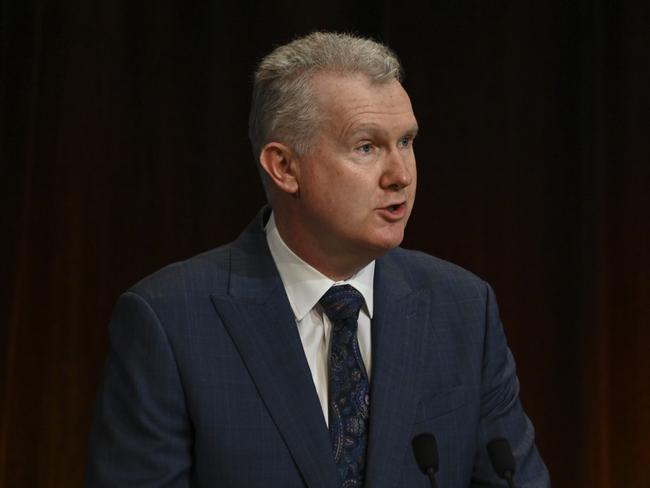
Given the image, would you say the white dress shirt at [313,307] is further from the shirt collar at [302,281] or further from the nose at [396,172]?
the nose at [396,172]

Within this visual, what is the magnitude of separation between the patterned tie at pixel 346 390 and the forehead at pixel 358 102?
0.34 metres

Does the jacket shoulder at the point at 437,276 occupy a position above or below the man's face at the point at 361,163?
below

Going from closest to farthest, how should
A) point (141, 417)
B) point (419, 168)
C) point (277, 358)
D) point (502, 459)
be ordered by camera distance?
point (502, 459)
point (141, 417)
point (277, 358)
point (419, 168)

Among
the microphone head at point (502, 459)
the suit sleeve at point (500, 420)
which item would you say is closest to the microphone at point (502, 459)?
the microphone head at point (502, 459)

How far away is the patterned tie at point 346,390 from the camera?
80.0 inches

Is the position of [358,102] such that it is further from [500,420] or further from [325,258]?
[500,420]

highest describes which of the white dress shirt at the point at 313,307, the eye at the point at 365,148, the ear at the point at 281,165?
the eye at the point at 365,148

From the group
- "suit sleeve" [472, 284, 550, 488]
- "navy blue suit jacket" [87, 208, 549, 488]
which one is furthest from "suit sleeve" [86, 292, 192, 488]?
"suit sleeve" [472, 284, 550, 488]

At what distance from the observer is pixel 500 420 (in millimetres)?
2209

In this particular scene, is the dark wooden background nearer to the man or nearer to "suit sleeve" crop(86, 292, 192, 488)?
the man

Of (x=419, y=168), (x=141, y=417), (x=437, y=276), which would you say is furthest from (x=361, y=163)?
(x=419, y=168)

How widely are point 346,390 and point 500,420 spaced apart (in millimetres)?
356

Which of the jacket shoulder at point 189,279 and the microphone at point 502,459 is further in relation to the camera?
the jacket shoulder at point 189,279

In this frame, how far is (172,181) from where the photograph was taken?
3402 mm
